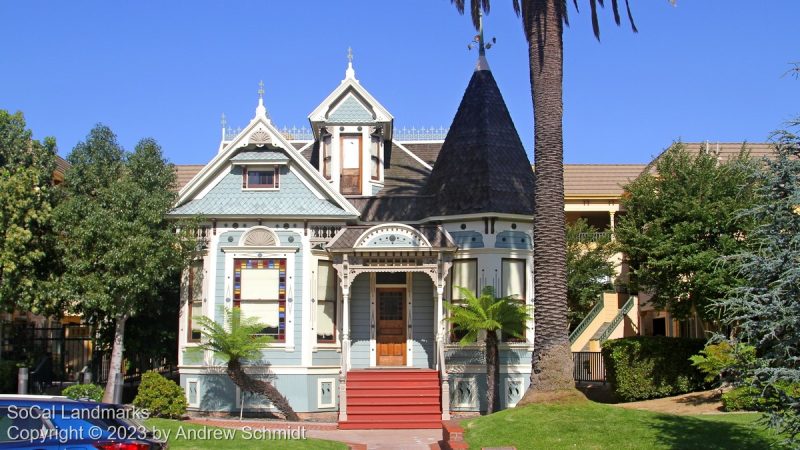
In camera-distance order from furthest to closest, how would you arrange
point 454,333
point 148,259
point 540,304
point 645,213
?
point 645,213 < point 454,333 < point 148,259 < point 540,304

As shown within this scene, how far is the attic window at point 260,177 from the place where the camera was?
24.0 m

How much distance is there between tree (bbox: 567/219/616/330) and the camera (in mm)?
35125

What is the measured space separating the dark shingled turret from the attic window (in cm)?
477

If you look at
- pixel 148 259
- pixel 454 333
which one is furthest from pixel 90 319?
pixel 454 333

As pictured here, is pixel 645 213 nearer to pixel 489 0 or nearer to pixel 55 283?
pixel 489 0

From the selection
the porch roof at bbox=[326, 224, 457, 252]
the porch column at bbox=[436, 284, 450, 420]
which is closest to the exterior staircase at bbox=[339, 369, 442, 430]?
the porch column at bbox=[436, 284, 450, 420]

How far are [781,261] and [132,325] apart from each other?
1905 centimetres

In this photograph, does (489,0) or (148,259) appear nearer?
(489,0)

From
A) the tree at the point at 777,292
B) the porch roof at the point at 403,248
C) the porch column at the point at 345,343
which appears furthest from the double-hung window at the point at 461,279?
the tree at the point at 777,292

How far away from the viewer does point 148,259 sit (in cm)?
2098

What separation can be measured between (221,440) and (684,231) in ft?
51.1

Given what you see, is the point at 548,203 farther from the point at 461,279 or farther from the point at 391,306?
the point at 391,306

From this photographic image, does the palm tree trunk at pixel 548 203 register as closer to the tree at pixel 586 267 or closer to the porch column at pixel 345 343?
the porch column at pixel 345 343

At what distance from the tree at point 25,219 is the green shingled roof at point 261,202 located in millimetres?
3515
